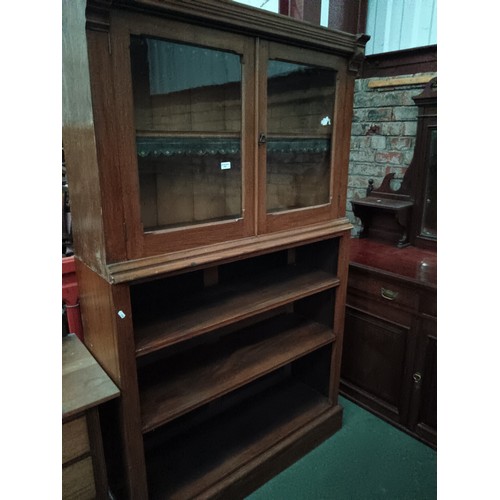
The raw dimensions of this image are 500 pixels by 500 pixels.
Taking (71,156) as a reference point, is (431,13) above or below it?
above

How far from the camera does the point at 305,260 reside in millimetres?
1940

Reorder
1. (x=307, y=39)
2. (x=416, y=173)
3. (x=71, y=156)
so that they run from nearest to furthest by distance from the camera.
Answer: (x=71, y=156), (x=307, y=39), (x=416, y=173)

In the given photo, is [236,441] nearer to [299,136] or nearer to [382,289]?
[382,289]

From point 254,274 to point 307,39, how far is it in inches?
38.2

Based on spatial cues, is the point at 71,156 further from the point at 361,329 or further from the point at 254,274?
the point at 361,329

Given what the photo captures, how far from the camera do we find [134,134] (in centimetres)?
109

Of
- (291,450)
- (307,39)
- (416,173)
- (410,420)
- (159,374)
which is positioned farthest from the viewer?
(416,173)

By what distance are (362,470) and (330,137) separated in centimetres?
148

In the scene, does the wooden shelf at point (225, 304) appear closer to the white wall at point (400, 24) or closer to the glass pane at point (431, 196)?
the glass pane at point (431, 196)

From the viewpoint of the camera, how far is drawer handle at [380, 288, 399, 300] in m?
1.87

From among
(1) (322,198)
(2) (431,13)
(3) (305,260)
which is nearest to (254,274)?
(3) (305,260)

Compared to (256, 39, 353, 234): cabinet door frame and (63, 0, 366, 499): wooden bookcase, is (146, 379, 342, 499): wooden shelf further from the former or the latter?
(256, 39, 353, 234): cabinet door frame

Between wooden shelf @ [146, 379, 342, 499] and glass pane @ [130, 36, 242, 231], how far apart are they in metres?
1.05

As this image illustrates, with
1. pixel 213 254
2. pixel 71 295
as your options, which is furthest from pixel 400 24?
pixel 71 295
